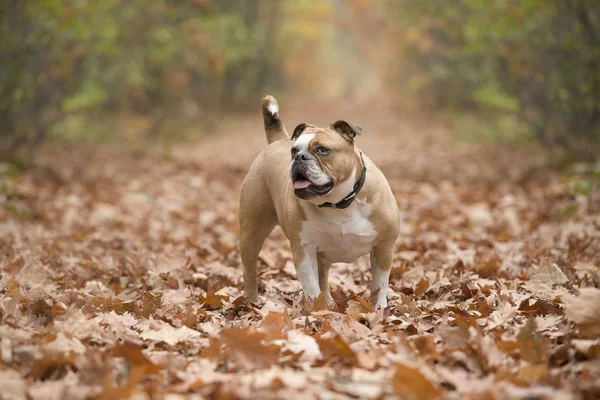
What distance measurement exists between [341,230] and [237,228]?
388 centimetres

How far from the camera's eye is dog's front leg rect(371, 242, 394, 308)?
3990 millimetres

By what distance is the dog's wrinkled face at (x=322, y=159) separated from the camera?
367 cm

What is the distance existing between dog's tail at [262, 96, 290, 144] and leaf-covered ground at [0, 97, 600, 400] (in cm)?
116

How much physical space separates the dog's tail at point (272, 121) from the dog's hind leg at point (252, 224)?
483mm

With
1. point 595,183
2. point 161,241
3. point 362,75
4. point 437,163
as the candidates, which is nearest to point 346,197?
point 161,241

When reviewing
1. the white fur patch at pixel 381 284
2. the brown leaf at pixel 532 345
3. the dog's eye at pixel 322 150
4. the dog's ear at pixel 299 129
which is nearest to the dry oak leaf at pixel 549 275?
the white fur patch at pixel 381 284

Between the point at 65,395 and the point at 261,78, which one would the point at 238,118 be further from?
the point at 65,395

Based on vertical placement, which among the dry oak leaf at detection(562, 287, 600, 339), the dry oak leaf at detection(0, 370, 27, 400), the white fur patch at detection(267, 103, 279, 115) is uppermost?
the white fur patch at detection(267, 103, 279, 115)

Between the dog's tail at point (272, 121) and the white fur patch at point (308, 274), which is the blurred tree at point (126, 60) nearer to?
the dog's tail at point (272, 121)

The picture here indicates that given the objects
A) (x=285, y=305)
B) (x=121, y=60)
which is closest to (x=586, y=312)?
(x=285, y=305)

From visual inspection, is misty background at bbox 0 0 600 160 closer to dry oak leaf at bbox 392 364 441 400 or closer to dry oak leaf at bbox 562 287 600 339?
dry oak leaf at bbox 562 287 600 339

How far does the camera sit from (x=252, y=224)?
4445 millimetres

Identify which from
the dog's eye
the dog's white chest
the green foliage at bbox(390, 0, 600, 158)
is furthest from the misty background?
the dog's eye

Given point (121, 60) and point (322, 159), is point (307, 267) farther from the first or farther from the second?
point (121, 60)
